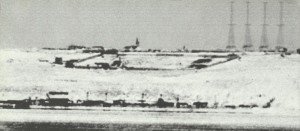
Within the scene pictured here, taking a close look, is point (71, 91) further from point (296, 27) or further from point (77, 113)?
point (296, 27)

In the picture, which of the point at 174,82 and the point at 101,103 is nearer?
the point at 101,103

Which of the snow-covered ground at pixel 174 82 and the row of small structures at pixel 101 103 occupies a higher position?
the snow-covered ground at pixel 174 82

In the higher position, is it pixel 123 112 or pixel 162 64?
pixel 162 64

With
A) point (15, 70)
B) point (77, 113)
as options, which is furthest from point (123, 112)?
point (15, 70)

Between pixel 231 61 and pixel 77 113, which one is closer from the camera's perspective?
pixel 77 113

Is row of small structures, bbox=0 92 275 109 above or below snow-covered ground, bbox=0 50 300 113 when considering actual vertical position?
below

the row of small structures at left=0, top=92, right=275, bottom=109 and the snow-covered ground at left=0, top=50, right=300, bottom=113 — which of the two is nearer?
the row of small structures at left=0, top=92, right=275, bottom=109

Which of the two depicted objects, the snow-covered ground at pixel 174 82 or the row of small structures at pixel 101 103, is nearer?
the row of small structures at pixel 101 103

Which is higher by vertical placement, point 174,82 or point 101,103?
point 174,82
